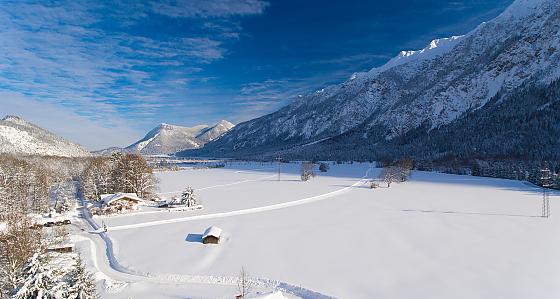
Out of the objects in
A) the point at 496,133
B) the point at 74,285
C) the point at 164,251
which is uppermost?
the point at 496,133

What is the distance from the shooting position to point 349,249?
36.6 metres

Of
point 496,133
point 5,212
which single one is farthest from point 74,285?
point 496,133

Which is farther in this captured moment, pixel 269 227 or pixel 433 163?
pixel 433 163

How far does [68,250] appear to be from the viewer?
122 feet

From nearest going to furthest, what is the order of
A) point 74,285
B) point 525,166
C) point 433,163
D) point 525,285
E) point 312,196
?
point 74,285
point 525,285
point 312,196
point 525,166
point 433,163

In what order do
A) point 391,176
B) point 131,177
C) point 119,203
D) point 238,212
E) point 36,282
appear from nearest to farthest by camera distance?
point 36,282
point 238,212
point 119,203
point 131,177
point 391,176

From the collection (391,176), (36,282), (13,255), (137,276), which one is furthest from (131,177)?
(391,176)

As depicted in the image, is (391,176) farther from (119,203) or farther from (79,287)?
(79,287)

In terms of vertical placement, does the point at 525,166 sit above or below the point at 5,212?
above

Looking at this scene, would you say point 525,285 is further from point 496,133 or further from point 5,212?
point 496,133

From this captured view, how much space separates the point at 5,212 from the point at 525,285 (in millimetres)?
65548

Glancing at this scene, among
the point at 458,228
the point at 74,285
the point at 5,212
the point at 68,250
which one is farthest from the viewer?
the point at 5,212

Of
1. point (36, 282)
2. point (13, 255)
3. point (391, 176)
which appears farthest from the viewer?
point (391, 176)

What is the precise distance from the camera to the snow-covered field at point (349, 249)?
1088 inches
